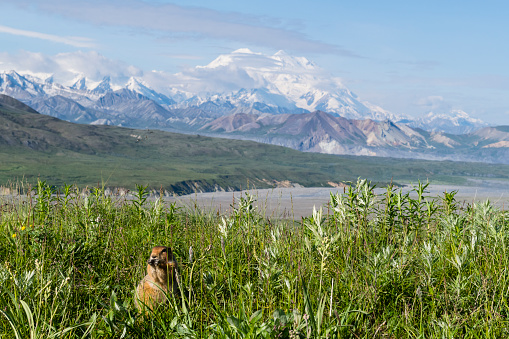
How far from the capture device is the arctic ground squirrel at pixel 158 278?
3834 millimetres

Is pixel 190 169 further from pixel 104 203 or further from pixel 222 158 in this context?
pixel 104 203

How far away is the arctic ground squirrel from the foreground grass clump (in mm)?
107

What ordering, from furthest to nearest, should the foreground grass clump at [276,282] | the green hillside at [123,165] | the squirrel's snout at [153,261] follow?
1. the green hillside at [123,165]
2. the squirrel's snout at [153,261]
3. the foreground grass clump at [276,282]

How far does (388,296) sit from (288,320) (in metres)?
1.43

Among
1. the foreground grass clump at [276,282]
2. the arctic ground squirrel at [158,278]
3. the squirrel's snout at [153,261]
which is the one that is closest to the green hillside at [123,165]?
the foreground grass clump at [276,282]

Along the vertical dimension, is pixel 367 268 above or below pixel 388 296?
above

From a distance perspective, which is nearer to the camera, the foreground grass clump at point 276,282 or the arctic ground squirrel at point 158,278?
the foreground grass clump at point 276,282

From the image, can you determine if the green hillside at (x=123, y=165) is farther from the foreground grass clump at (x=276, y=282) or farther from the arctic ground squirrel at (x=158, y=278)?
the arctic ground squirrel at (x=158, y=278)

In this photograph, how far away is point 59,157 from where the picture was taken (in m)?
154

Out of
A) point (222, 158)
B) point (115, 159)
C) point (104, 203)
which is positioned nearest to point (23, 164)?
point (115, 159)

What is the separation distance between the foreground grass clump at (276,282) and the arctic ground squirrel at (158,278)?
0.35 feet

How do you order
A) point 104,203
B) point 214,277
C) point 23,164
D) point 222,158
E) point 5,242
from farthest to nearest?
point 222,158, point 23,164, point 104,203, point 5,242, point 214,277

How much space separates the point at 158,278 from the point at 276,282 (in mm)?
957

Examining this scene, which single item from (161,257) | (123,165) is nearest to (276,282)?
(161,257)
